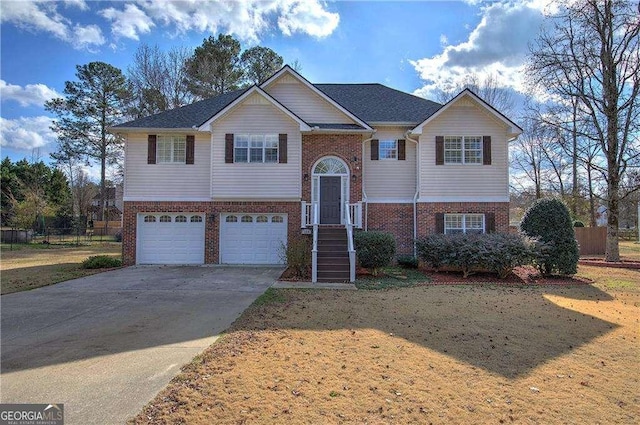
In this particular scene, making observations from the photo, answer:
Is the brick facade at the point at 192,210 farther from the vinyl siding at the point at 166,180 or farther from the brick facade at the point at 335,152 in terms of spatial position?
the brick facade at the point at 335,152

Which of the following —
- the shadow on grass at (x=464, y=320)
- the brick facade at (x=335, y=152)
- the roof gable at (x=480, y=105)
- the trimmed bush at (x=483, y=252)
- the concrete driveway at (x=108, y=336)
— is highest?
the roof gable at (x=480, y=105)

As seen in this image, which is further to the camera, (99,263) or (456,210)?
(456,210)

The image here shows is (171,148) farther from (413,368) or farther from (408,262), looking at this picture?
(413,368)

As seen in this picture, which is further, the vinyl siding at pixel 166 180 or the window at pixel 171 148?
the window at pixel 171 148

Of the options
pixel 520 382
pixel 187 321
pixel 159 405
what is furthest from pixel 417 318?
pixel 159 405

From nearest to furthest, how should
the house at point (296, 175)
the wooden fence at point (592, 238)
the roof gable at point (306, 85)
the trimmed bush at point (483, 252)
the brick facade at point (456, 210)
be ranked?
1. the trimmed bush at point (483, 252)
2. the house at point (296, 175)
3. the brick facade at point (456, 210)
4. the roof gable at point (306, 85)
5. the wooden fence at point (592, 238)

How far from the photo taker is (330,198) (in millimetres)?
15844

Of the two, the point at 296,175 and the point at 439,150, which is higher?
the point at 439,150

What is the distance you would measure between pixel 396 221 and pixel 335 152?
13.2 ft

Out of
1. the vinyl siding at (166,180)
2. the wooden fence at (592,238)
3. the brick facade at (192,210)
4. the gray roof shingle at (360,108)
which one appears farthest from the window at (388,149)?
the wooden fence at (592,238)

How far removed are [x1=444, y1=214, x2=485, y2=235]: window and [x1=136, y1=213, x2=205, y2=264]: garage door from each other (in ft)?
34.6

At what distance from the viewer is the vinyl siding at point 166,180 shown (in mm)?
15672

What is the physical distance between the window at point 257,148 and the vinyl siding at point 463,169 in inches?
247

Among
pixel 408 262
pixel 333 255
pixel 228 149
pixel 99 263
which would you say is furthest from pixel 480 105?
pixel 99 263
